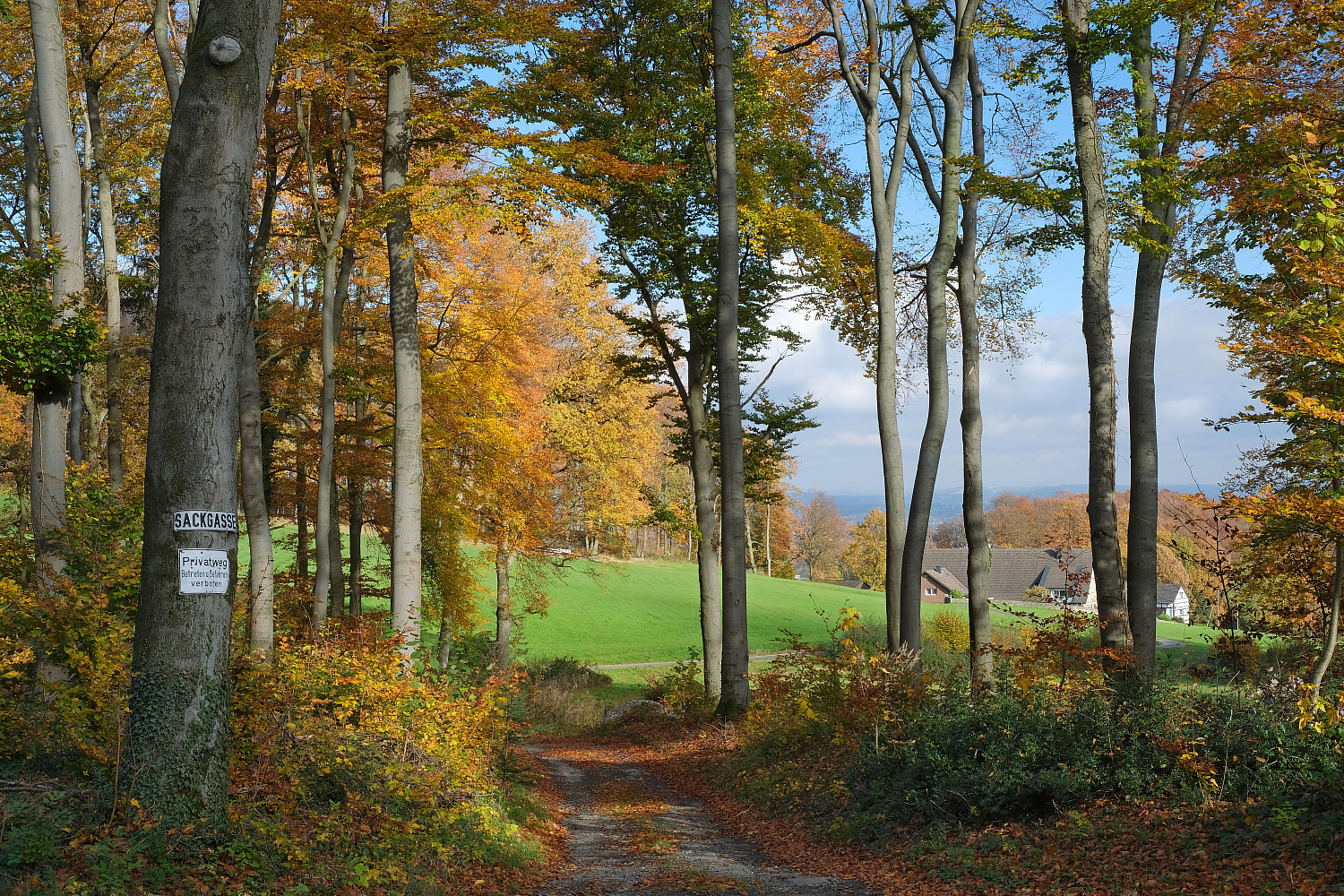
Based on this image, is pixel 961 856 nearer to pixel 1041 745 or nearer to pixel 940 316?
pixel 1041 745

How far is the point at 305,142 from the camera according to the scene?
15.3 metres

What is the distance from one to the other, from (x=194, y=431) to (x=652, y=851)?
6.02m

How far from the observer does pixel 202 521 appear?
5.46 metres

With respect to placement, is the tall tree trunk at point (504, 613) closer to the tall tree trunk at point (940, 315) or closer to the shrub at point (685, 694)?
the shrub at point (685, 694)

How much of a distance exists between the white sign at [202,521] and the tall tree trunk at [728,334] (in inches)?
368

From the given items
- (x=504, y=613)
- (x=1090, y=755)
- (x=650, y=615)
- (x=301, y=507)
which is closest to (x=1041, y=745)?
(x=1090, y=755)

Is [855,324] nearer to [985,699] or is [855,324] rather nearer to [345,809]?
[985,699]

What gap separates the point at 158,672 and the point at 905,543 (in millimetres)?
10993

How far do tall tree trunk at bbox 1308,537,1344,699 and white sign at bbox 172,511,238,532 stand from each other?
9.50 meters

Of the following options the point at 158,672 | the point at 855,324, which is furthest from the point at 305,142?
the point at 158,672

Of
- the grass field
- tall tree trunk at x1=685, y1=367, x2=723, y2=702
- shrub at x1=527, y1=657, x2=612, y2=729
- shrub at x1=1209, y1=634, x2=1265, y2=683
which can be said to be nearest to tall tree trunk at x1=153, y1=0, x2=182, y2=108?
tall tree trunk at x1=685, y1=367, x2=723, y2=702

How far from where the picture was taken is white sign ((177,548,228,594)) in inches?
212

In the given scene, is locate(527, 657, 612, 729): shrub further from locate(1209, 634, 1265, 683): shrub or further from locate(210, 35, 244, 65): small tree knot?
locate(210, 35, 244, 65): small tree knot

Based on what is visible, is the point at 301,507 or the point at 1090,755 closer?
the point at 1090,755
